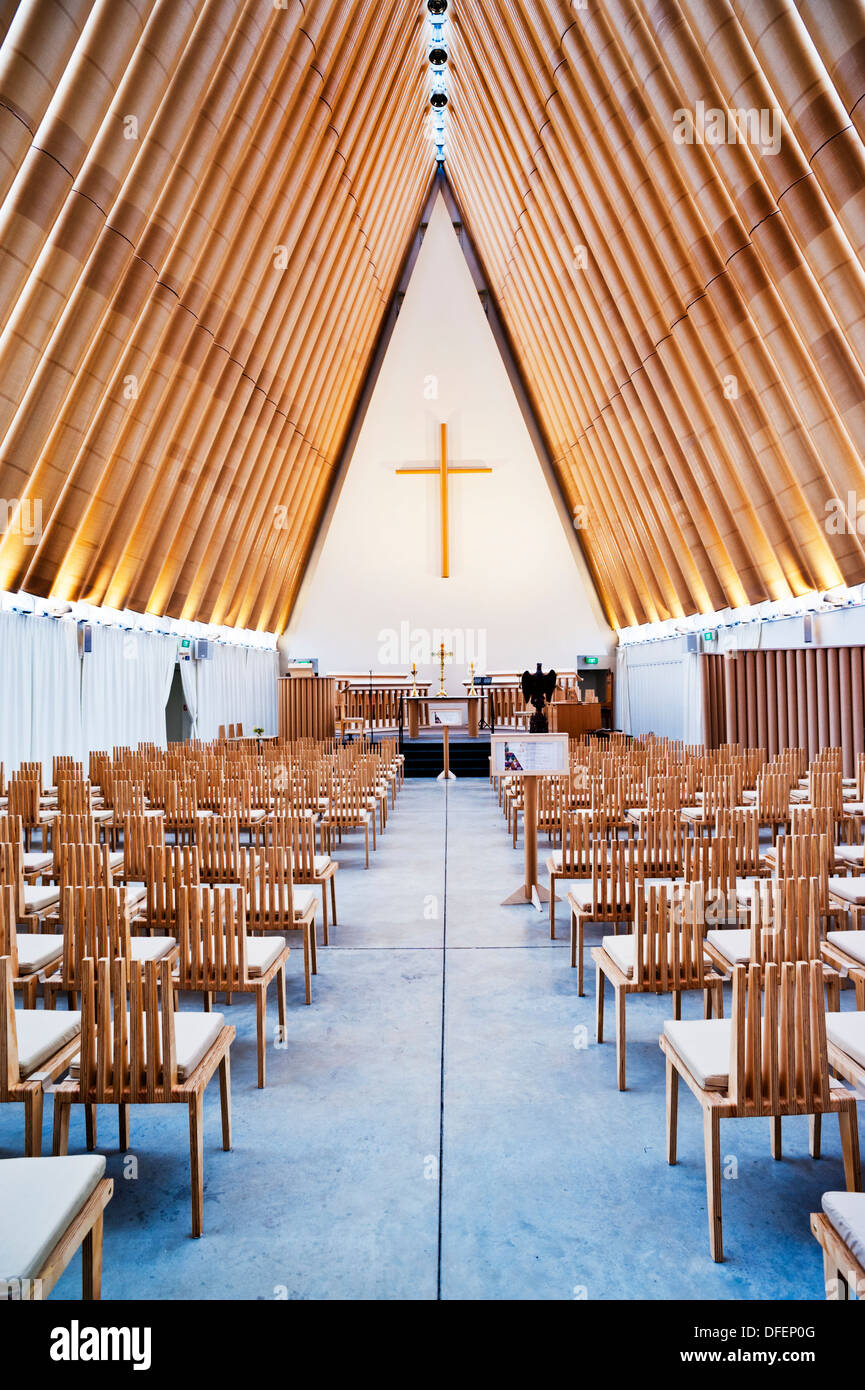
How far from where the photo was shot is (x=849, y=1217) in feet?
6.47

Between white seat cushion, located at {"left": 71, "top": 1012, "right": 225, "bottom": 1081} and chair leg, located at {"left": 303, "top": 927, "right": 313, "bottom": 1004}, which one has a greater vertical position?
white seat cushion, located at {"left": 71, "top": 1012, "right": 225, "bottom": 1081}

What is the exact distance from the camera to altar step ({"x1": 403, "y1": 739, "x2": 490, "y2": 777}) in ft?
56.4

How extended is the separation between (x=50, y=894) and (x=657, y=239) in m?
12.0

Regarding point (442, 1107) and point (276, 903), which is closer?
point (442, 1107)

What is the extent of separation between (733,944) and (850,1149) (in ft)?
4.70

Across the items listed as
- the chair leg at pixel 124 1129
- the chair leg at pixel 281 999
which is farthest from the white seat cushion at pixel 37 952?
the chair leg at pixel 281 999

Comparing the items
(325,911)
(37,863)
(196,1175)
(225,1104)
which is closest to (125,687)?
(37,863)

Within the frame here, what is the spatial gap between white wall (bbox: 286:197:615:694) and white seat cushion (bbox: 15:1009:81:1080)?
65.1 ft

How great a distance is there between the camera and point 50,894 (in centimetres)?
498

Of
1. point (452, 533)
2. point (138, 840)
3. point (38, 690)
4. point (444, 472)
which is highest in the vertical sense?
point (444, 472)

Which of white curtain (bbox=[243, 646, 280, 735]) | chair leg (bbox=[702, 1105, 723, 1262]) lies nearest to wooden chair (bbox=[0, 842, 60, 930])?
chair leg (bbox=[702, 1105, 723, 1262])

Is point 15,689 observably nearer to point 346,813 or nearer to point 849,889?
point 346,813

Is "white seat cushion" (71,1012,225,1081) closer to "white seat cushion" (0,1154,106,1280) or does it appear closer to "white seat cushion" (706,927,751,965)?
"white seat cushion" (0,1154,106,1280)

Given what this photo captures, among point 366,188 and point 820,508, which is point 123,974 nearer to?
point 820,508
